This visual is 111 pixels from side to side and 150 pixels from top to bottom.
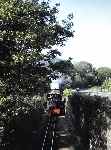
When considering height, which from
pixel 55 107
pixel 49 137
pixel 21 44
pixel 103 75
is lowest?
pixel 49 137

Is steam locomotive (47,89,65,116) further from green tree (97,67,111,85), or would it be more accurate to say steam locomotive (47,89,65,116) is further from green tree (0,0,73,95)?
green tree (97,67,111,85)

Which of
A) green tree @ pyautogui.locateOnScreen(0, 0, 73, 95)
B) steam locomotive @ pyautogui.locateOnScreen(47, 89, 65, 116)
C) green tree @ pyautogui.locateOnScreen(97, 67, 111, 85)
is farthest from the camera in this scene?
green tree @ pyautogui.locateOnScreen(97, 67, 111, 85)

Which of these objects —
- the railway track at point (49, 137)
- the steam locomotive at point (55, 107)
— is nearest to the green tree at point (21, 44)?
the railway track at point (49, 137)

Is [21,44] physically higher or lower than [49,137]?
higher

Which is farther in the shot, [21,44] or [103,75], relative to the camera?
[103,75]

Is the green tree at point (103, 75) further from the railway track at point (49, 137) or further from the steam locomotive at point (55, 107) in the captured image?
the railway track at point (49, 137)

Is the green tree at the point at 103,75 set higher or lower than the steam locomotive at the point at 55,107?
higher

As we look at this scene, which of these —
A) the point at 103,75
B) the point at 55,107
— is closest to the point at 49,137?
the point at 55,107

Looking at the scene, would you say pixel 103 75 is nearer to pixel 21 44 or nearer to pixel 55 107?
pixel 55 107

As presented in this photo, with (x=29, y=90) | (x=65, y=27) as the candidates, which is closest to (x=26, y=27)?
(x=29, y=90)

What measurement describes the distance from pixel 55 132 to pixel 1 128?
9.32 meters

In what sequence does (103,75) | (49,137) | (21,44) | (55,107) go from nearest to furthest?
1. (21,44)
2. (49,137)
3. (55,107)
4. (103,75)

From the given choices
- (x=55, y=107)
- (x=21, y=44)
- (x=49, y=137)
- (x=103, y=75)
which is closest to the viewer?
(x=21, y=44)

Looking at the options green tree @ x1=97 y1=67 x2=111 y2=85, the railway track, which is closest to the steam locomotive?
the railway track
